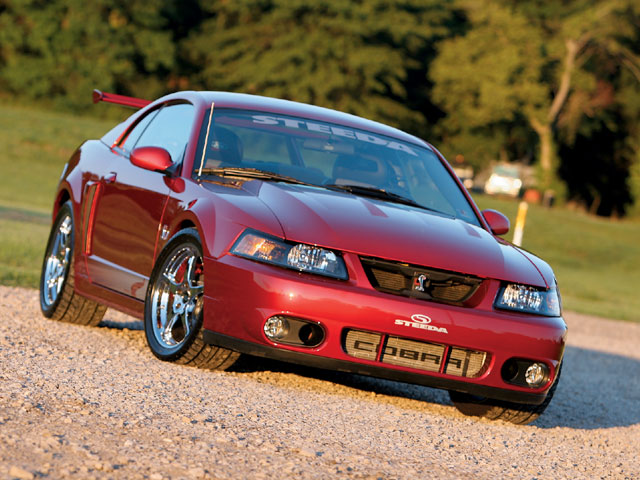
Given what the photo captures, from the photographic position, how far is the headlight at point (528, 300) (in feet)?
18.9

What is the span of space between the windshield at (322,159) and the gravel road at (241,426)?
1.09 metres

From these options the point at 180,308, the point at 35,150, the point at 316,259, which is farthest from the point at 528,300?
the point at 35,150

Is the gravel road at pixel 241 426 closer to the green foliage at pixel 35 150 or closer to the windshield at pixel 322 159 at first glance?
the windshield at pixel 322 159

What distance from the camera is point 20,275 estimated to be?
11.1m

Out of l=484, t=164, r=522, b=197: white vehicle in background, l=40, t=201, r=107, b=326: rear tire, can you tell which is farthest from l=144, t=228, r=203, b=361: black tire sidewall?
l=484, t=164, r=522, b=197: white vehicle in background

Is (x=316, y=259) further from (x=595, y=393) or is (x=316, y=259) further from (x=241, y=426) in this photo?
(x=595, y=393)

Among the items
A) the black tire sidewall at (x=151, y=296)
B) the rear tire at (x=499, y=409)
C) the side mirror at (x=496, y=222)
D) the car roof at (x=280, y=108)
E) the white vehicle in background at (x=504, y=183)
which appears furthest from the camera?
the white vehicle in background at (x=504, y=183)

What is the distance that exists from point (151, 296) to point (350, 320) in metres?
1.31

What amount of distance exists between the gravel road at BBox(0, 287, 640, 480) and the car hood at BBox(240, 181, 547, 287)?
0.78 metres

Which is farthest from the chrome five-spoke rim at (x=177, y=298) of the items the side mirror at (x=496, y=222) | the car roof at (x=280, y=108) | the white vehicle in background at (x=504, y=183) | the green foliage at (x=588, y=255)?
the white vehicle in background at (x=504, y=183)

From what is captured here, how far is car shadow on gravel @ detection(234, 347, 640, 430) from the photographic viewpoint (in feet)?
22.4

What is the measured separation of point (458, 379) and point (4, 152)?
4093 centimetres

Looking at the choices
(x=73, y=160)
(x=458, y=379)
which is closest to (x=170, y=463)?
(x=458, y=379)

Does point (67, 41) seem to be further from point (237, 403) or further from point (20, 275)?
point (237, 403)
